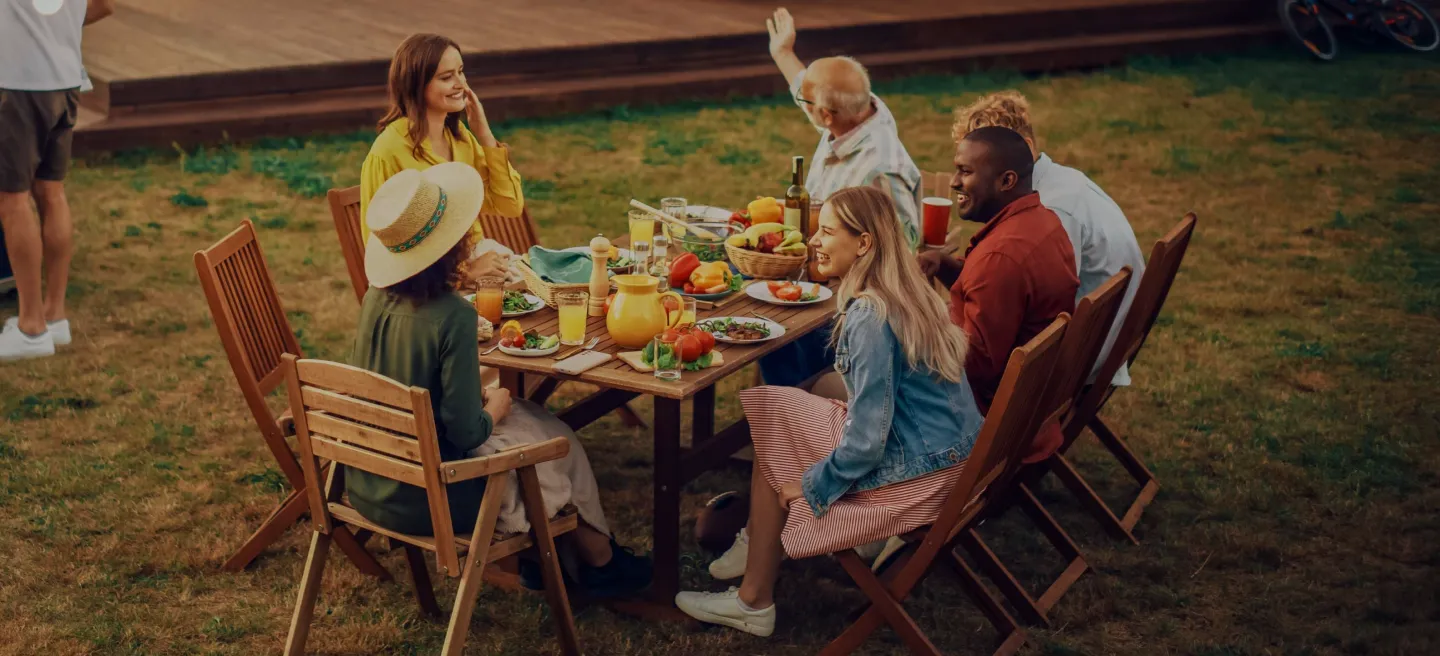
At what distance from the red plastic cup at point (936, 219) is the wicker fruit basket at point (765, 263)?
1.75 feet

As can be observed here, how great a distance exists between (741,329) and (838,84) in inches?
50.5

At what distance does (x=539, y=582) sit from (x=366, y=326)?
97 centimetres

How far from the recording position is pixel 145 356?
6102 mm

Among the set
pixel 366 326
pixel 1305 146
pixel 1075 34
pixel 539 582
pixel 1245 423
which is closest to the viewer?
pixel 366 326

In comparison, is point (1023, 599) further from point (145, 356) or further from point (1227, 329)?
point (145, 356)

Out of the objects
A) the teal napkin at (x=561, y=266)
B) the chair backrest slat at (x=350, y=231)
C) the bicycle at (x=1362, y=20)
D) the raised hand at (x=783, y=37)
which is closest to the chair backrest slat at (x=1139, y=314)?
the teal napkin at (x=561, y=266)

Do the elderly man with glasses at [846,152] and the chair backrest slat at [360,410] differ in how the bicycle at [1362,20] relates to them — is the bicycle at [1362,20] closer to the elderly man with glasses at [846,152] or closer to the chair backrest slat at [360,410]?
the elderly man with glasses at [846,152]

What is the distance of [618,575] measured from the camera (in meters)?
4.21

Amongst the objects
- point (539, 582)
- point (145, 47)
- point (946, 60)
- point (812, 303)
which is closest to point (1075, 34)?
point (946, 60)

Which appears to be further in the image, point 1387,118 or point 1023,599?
point 1387,118

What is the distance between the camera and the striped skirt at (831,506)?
369cm

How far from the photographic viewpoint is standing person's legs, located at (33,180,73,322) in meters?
6.03

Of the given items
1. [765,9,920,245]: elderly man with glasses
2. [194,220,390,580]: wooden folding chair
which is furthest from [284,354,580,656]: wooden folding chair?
[765,9,920,245]: elderly man with glasses

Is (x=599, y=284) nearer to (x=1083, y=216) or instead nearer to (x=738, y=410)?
(x=1083, y=216)
